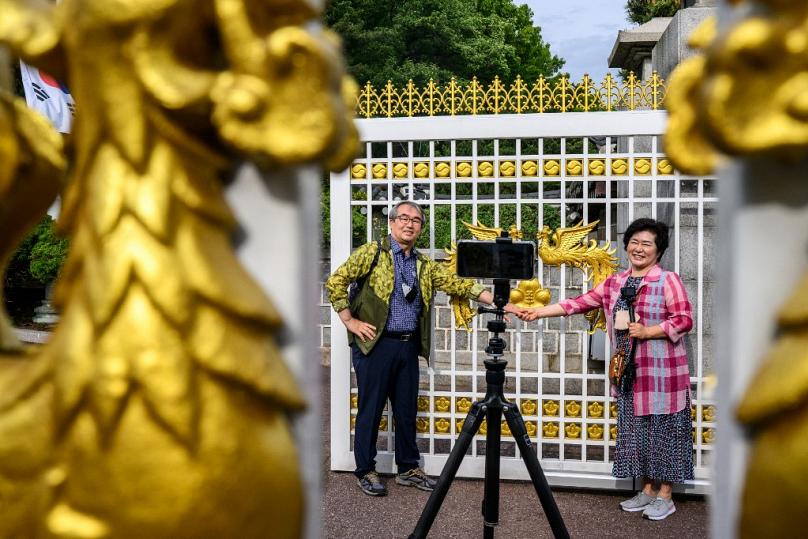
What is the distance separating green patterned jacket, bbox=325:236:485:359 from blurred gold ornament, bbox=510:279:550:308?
25 cm

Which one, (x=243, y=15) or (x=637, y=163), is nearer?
(x=243, y=15)

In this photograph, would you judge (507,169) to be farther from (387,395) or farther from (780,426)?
(780,426)

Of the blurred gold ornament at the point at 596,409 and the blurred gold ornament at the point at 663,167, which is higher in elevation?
the blurred gold ornament at the point at 663,167

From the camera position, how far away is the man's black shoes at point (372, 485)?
4.04 m

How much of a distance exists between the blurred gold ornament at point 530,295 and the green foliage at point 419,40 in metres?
10.3

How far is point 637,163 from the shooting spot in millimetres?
3977

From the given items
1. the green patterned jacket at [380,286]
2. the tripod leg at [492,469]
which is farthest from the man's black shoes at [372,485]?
the tripod leg at [492,469]

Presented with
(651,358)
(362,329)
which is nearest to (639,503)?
(651,358)

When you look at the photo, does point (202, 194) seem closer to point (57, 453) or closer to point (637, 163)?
point (57, 453)

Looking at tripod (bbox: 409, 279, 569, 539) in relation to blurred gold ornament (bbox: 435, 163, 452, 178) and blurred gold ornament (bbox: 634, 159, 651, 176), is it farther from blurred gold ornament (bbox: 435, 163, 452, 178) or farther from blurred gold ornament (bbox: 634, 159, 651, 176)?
blurred gold ornament (bbox: 634, 159, 651, 176)

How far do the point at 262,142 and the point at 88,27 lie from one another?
24cm

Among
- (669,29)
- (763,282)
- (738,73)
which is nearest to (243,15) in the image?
(738,73)

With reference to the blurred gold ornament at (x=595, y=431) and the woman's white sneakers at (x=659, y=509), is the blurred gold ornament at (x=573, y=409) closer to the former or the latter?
the blurred gold ornament at (x=595, y=431)

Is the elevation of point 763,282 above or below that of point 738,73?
below
